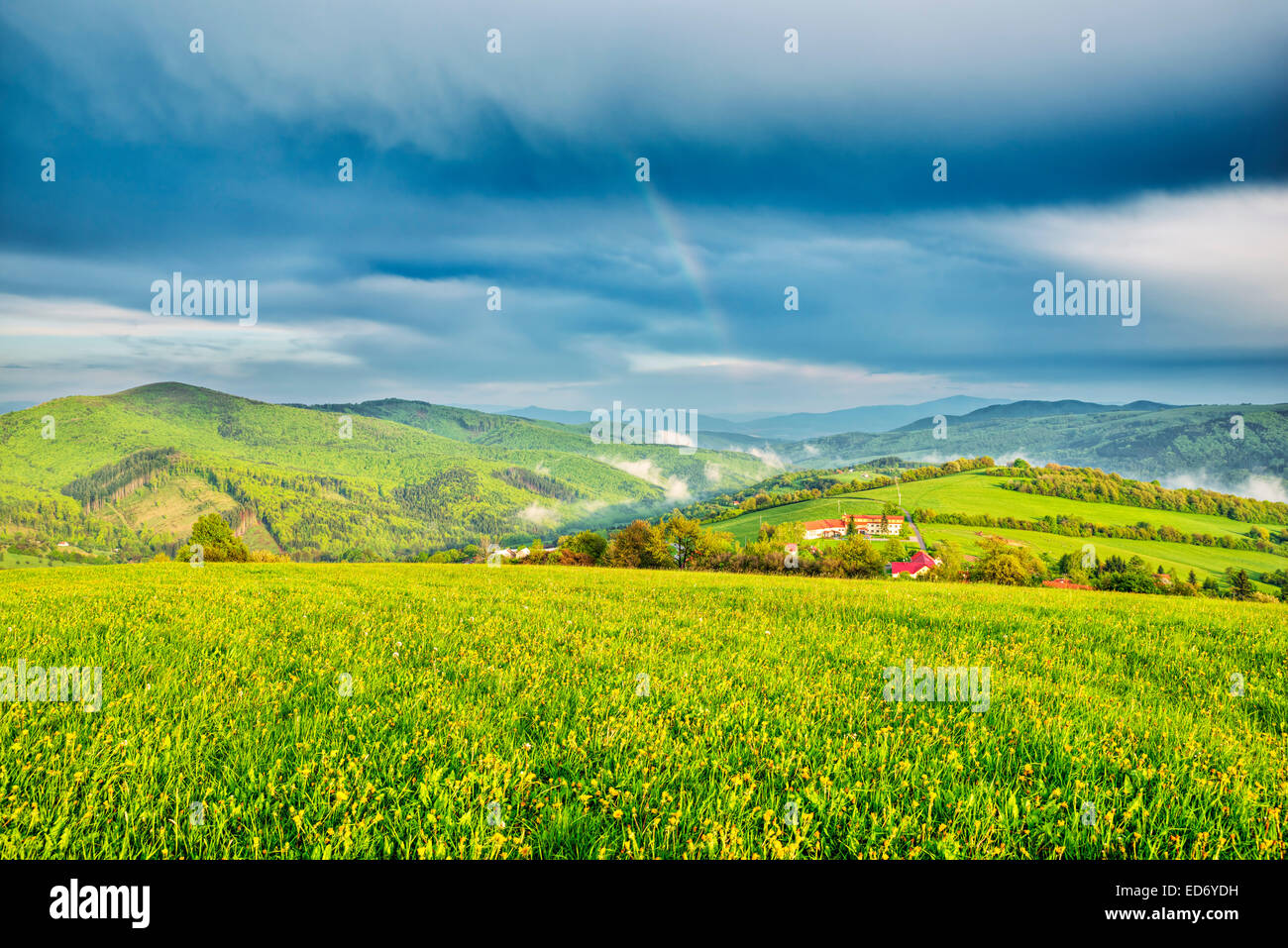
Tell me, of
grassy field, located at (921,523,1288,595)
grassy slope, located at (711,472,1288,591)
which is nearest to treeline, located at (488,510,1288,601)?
grassy field, located at (921,523,1288,595)

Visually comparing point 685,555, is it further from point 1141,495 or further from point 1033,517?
point 1141,495

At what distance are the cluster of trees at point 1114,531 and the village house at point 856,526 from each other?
12694 mm

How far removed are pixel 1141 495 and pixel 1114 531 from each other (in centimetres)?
4945

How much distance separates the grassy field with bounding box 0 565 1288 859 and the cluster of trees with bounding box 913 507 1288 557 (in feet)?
531

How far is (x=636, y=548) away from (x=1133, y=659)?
49.0 m

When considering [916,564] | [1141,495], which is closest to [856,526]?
[916,564]

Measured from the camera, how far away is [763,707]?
17.2 ft

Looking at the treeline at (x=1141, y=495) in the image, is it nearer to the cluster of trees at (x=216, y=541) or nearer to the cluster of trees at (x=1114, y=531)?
the cluster of trees at (x=1114, y=531)

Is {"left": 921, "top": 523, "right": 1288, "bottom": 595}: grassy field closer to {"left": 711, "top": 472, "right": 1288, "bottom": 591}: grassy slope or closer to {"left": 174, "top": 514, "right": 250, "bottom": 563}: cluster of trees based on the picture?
{"left": 711, "top": 472, "right": 1288, "bottom": 591}: grassy slope

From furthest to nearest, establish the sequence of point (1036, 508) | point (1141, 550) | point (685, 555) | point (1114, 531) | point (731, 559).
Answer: point (1036, 508) < point (1114, 531) < point (1141, 550) < point (731, 559) < point (685, 555)

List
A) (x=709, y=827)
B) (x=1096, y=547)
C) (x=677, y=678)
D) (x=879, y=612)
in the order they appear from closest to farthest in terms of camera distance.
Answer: (x=709, y=827) → (x=677, y=678) → (x=879, y=612) → (x=1096, y=547)

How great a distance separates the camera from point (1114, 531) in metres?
142

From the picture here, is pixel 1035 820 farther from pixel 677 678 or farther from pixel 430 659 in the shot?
pixel 430 659

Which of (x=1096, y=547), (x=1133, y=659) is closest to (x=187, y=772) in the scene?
(x=1133, y=659)
